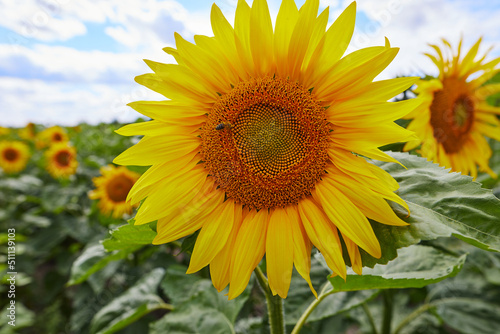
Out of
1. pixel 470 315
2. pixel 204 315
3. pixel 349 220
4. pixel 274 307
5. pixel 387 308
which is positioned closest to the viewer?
pixel 349 220

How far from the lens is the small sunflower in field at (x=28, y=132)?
26.0 ft

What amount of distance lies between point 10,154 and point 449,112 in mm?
7325

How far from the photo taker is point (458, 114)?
1.97 m

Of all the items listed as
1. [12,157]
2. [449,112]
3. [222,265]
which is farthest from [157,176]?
[12,157]

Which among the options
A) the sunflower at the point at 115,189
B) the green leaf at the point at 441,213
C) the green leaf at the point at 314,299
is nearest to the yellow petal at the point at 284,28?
the green leaf at the point at 441,213

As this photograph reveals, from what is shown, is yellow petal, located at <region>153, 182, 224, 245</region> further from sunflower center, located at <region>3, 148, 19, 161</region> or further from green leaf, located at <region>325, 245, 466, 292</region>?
sunflower center, located at <region>3, 148, 19, 161</region>

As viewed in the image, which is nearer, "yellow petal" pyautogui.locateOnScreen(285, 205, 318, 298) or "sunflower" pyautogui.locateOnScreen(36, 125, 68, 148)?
"yellow petal" pyautogui.locateOnScreen(285, 205, 318, 298)

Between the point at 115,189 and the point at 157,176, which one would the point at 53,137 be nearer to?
the point at 115,189

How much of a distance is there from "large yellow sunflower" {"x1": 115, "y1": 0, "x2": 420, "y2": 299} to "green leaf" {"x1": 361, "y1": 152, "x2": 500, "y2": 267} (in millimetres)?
47

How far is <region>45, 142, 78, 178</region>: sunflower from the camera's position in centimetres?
503

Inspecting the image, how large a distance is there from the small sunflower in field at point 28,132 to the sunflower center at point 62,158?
11.5ft

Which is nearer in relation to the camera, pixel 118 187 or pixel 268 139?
pixel 268 139

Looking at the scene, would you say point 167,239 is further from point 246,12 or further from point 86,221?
point 86,221

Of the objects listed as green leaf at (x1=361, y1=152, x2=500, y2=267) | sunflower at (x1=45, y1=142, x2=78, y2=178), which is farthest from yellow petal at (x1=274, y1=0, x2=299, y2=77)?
sunflower at (x1=45, y1=142, x2=78, y2=178)
